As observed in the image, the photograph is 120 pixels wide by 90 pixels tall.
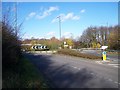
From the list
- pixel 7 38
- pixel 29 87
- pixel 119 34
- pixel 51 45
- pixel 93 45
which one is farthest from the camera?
pixel 93 45

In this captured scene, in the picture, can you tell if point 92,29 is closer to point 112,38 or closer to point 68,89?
point 112,38

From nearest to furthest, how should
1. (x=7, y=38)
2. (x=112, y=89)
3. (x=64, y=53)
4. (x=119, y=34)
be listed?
(x=112, y=89)
(x=7, y=38)
(x=64, y=53)
(x=119, y=34)

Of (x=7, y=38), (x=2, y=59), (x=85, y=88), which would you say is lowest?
(x=85, y=88)

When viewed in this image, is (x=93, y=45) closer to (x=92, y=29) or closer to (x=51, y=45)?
(x=92, y=29)

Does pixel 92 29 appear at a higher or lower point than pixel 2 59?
higher

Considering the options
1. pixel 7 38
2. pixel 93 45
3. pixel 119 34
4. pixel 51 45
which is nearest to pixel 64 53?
pixel 119 34

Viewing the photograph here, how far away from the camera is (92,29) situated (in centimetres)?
12369

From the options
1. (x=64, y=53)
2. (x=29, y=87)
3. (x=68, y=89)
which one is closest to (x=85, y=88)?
(x=68, y=89)

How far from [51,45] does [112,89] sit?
87108mm

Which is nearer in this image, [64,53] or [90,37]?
[64,53]

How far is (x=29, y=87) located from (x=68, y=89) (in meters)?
3.31

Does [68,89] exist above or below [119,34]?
below

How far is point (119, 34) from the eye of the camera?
A: 67812mm

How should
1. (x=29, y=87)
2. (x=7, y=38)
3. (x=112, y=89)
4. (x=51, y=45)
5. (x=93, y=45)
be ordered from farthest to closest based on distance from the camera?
(x=93, y=45), (x=51, y=45), (x=7, y=38), (x=112, y=89), (x=29, y=87)
